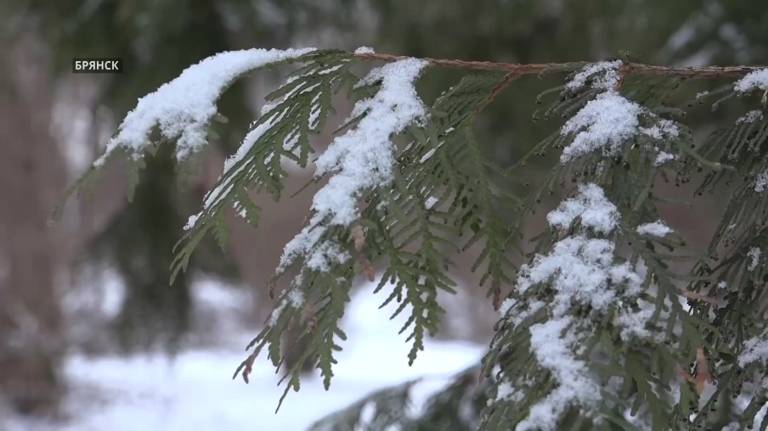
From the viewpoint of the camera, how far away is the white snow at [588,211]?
79 centimetres

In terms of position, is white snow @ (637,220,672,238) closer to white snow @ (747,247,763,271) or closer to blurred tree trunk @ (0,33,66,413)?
white snow @ (747,247,763,271)

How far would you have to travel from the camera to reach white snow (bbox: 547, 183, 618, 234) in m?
0.79

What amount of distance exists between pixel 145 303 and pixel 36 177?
4532mm

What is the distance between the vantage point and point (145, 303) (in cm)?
395

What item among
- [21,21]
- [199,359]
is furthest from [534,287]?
[199,359]

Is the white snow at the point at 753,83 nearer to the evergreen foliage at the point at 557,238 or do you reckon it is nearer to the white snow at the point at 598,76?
the evergreen foliage at the point at 557,238

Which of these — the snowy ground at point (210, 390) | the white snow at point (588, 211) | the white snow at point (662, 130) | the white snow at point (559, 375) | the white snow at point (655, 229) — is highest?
the snowy ground at point (210, 390)

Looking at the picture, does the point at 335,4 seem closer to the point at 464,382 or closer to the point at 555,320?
the point at 464,382

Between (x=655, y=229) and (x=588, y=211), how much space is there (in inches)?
2.5

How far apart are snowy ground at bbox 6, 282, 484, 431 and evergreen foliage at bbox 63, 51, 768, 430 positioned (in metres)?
4.46

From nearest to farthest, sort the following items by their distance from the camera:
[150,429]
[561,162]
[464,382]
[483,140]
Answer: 1. [561,162]
2. [464,382]
3. [483,140]
4. [150,429]

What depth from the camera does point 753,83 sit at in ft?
3.10


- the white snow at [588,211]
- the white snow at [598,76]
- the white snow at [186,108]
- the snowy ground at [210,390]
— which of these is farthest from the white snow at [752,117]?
the snowy ground at [210,390]

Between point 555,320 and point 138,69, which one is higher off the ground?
point 138,69
